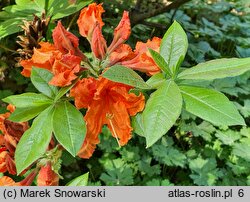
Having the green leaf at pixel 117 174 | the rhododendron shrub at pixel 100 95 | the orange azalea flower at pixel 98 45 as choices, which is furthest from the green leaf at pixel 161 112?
the green leaf at pixel 117 174

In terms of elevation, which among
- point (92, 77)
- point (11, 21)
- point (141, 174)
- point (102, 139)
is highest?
point (92, 77)

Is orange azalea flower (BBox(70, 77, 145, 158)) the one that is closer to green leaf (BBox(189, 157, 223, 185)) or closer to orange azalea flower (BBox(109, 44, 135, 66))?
orange azalea flower (BBox(109, 44, 135, 66))

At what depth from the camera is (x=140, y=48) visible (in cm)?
103

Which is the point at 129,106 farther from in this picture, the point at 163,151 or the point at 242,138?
the point at 242,138

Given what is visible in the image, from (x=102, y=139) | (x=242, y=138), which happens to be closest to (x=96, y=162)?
(x=102, y=139)

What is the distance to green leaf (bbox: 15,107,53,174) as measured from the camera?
893 mm

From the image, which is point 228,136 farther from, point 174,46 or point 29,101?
point 29,101

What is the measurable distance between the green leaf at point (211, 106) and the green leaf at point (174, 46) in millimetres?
98

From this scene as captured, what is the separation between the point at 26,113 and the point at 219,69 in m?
0.44

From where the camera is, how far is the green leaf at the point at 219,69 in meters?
0.84

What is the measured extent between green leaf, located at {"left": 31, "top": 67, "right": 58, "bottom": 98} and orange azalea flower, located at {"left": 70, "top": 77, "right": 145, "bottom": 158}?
0.07 metres

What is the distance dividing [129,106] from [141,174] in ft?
5.13

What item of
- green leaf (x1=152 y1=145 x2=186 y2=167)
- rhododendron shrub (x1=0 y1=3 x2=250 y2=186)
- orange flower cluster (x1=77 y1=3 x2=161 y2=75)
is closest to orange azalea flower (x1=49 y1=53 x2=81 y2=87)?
rhododendron shrub (x1=0 y1=3 x2=250 y2=186)

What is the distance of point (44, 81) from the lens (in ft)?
3.21
